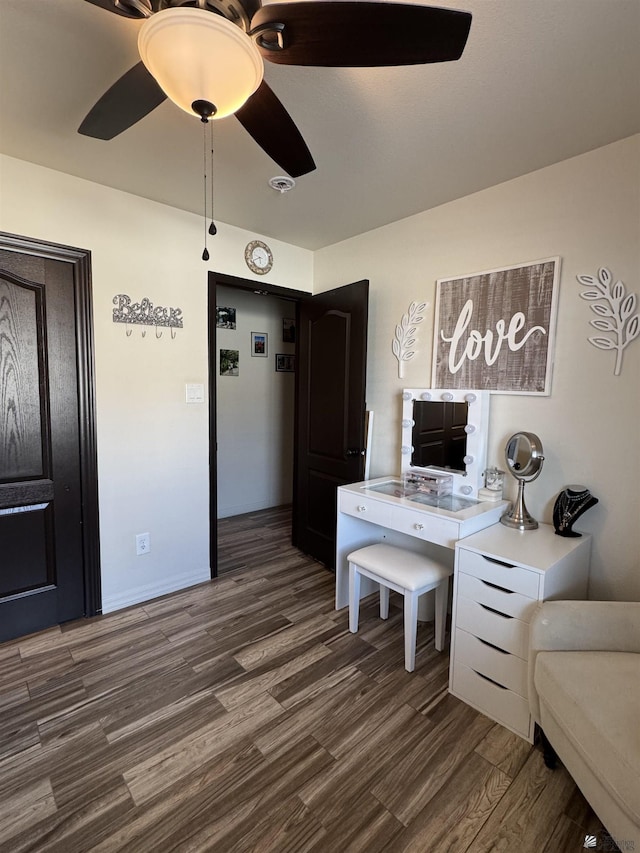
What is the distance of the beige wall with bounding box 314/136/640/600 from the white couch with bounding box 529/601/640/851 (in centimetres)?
47

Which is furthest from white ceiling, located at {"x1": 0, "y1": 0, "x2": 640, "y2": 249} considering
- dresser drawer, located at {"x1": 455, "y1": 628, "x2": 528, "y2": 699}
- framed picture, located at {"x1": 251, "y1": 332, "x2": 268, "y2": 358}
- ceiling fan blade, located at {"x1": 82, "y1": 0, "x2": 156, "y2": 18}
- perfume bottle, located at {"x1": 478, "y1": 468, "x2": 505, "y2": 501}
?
dresser drawer, located at {"x1": 455, "y1": 628, "x2": 528, "y2": 699}

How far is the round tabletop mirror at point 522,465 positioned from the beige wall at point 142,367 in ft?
6.48

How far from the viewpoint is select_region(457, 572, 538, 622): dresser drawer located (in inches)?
64.9

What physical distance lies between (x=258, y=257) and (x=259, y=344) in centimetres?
147

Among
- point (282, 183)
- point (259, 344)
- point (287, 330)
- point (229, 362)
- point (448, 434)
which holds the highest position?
point (282, 183)

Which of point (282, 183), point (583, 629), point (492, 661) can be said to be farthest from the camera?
point (282, 183)

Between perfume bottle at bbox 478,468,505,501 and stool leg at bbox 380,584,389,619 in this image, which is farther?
stool leg at bbox 380,584,389,619

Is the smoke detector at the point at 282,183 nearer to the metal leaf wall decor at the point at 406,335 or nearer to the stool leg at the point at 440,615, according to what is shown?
the metal leaf wall decor at the point at 406,335

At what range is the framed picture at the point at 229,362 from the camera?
4.19 metres

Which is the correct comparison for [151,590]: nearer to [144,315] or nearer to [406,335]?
[144,315]

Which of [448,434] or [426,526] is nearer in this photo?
[426,526]

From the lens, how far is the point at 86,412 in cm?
238

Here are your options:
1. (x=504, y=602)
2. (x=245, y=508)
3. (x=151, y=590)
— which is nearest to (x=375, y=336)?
(x=504, y=602)

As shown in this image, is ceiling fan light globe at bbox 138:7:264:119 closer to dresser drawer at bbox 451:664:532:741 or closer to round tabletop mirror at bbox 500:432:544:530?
round tabletop mirror at bbox 500:432:544:530
